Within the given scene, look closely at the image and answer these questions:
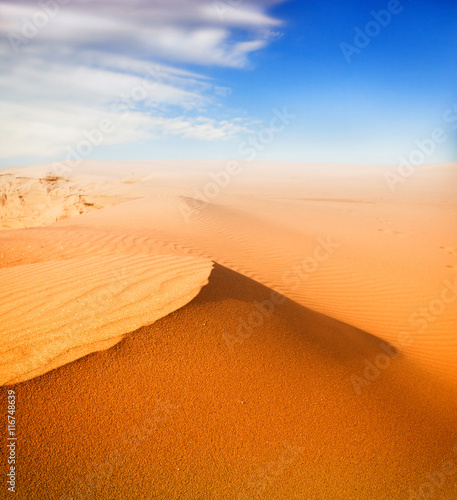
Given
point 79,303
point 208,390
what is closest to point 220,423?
point 208,390

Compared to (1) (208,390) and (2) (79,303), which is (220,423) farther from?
(2) (79,303)

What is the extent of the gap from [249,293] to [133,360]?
1878 millimetres

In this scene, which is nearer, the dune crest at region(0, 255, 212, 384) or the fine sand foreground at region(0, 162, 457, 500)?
the fine sand foreground at region(0, 162, 457, 500)

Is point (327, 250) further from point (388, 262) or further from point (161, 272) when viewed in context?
point (161, 272)

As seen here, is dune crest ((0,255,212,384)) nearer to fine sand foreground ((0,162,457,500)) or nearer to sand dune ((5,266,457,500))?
fine sand foreground ((0,162,457,500))

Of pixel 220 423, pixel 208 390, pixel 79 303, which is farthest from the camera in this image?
pixel 79 303

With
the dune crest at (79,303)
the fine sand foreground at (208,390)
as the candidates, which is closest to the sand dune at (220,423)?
the fine sand foreground at (208,390)

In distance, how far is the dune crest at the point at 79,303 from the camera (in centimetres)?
266

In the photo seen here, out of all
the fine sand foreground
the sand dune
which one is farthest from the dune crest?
the sand dune

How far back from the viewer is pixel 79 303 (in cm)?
330

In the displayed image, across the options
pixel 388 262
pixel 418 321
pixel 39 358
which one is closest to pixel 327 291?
pixel 418 321

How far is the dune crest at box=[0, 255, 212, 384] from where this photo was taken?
8.74 ft

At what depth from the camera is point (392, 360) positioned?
4.35 meters

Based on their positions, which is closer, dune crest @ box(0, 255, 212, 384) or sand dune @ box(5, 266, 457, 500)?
sand dune @ box(5, 266, 457, 500)
